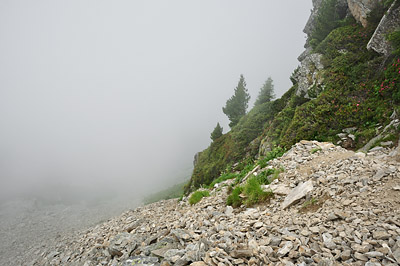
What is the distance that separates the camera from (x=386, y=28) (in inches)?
534


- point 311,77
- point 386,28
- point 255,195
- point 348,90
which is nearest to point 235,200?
point 255,195

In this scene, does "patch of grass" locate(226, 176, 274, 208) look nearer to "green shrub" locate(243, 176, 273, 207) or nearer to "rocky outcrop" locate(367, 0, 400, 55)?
"green shrub" locate(243, 176, 273, 207)

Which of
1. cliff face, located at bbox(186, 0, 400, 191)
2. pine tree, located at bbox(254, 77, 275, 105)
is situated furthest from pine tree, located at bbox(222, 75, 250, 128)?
cliff face, located at bbox(186, 0, 400, 191)

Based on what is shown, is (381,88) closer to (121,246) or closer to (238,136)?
(238,136)

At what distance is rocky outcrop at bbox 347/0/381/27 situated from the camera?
1670cm

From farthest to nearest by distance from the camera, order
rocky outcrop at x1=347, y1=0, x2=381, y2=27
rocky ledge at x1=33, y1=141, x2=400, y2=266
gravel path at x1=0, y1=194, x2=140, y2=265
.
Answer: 1. gravel path at x1=0, y1=194, x2=140, y2=265
2. rocky outcrop at x1=347, y1=0, x2=381, y2=27
3. rocky ledge at x1=33, y1=141, x2=400, y2=266

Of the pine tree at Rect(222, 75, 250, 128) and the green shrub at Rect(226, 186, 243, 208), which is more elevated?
the pine tree at Rect(222, 75, 250, 128)

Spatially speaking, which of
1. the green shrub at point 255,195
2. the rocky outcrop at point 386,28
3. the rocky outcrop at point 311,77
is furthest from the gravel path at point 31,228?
the rocky outcrop at point 386,28

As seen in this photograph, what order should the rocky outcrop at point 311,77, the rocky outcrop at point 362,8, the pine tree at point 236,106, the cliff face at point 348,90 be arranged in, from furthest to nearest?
1. the pine tree at point 236,106
2. the rocky outcrop at point 362,8
3. the rocky outcrop at point 311,77
4. the cliff face at point 348,90

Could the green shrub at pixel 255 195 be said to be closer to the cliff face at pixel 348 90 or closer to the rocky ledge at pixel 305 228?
the rocky ledge at pixel 305 228

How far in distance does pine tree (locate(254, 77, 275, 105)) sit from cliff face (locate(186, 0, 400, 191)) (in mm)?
12085

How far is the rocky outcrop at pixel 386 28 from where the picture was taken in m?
13.2

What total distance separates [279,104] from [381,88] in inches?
417

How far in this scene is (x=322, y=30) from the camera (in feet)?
74.8
